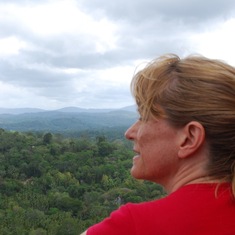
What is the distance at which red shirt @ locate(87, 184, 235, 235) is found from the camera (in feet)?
2.70

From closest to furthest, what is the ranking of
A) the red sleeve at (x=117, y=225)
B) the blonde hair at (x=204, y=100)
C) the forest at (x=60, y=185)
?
1. the red sleeve at (x=117, y=225)
2. the blonde hair at (x=204, y=100)
3. the forest at (x=60, y=185)

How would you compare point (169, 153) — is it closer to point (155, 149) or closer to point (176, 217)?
point (155, 149)

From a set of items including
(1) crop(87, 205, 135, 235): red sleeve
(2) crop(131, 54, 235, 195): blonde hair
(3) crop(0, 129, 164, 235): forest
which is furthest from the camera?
(3) crop(0, 129, 164, 235): forest

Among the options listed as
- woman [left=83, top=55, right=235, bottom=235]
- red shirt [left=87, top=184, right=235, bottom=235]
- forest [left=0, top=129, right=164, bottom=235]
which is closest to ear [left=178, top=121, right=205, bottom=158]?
woman [left=83, top=55, right=235, bottom=235]

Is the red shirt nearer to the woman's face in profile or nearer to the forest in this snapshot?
the woman's face in profile

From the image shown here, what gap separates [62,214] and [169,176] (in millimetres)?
19411

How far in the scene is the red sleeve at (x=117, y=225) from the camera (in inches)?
32.3

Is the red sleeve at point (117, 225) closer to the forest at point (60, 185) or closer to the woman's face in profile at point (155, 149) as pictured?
the woman's face in profile at point (155, 149)

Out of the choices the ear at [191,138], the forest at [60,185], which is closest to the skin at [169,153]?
the ear at [191,138]

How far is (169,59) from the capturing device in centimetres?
105

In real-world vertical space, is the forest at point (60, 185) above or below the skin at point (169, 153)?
below

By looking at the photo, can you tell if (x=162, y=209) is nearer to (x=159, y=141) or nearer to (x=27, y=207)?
(x=159, y=141)

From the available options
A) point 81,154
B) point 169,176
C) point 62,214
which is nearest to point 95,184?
point 81,154

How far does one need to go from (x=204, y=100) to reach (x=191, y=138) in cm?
9
